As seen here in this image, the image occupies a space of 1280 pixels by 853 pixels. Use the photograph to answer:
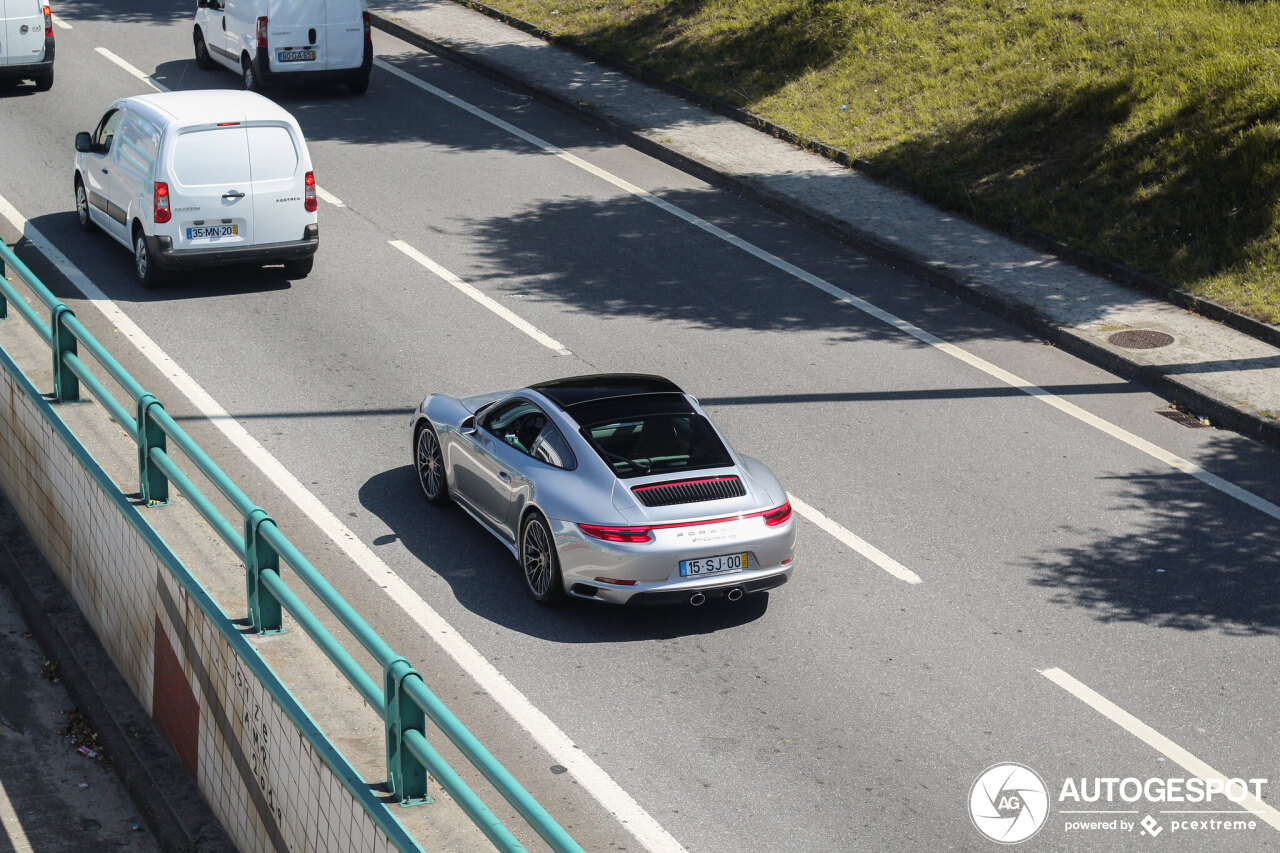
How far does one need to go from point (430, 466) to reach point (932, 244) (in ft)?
27.0

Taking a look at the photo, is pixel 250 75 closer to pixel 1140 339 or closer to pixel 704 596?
pixel 1140 339

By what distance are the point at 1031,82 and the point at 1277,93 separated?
3371 millimetres

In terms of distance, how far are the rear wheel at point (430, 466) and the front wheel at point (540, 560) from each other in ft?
4.51

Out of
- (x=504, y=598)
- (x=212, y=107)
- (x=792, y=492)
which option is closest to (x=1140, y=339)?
(x=792, y=492)

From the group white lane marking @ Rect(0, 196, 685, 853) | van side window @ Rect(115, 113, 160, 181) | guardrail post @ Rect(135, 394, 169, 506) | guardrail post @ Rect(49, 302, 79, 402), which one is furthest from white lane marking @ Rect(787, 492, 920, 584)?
van side window @ Rect(115, 113, 160, 181)

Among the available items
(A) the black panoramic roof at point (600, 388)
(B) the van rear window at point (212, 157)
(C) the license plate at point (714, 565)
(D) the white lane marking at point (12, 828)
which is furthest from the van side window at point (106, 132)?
(D) the white lane marking at point (12, 828)

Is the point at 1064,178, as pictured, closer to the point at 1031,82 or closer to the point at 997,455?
the point at 1031,82

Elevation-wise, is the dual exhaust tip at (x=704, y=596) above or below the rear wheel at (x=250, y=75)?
below

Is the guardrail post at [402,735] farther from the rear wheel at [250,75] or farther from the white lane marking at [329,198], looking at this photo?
the rear wheel at [250,75]

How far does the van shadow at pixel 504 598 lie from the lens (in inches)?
377

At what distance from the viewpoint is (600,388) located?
33.9 ft

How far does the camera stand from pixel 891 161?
1952cm

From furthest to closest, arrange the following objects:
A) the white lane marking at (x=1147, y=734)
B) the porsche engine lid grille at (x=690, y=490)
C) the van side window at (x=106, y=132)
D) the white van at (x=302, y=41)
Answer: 1. the white van at (x=302, y=41)
2. the van side window at (x=106, y=132)
3. the porsche engine lid grille at (x=690, y=490)
4. the white lane marking at (x=1147, y=734)

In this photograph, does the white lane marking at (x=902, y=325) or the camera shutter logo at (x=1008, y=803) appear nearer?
the camera shutter logo at (x=1008, y=803)
